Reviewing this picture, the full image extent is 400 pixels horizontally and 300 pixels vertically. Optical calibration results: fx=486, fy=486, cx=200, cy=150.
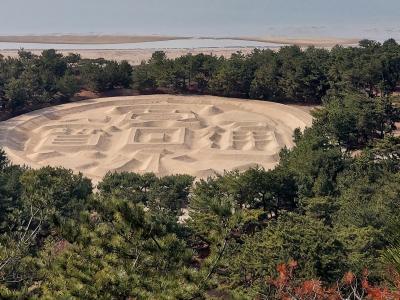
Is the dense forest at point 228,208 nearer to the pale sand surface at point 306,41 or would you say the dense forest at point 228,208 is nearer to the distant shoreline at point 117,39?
the pale sand surface at point 306,41

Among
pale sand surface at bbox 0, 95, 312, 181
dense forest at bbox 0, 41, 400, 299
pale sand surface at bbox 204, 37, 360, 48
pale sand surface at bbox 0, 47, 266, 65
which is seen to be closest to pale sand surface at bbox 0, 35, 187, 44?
pale sand surface at bbox 0, 47, 266, 65

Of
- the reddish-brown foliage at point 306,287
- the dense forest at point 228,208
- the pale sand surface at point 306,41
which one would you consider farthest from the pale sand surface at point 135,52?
the reddish-brown foliage at point 306,287

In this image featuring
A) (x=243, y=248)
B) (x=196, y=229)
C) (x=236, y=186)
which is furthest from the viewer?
(x=236, y=186)

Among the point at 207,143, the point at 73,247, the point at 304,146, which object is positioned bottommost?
the point at 207,143

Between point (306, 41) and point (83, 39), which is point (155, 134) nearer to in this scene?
point (306, 41)

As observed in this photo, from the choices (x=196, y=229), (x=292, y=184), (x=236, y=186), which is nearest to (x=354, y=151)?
(x=292, y=184)

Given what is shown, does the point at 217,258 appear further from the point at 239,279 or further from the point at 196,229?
the point at 196,229
